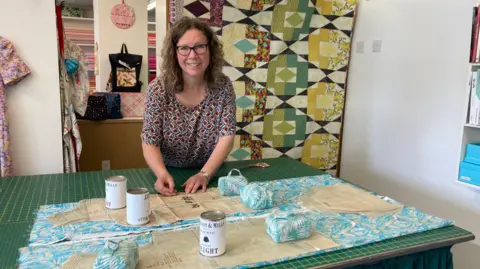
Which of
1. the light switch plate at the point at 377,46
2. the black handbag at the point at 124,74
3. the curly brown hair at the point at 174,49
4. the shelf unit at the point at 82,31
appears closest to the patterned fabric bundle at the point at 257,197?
the curly brown hair at the point at 174,49

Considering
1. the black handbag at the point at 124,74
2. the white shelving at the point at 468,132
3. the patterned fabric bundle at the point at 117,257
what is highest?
the black handbag at the point at 124,74

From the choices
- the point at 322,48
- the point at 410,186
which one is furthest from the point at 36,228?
the point at 322,48

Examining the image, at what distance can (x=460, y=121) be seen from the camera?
2205 millimetres

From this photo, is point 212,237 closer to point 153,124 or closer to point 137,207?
point 137,207

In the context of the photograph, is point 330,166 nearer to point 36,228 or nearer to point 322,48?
point 322,48

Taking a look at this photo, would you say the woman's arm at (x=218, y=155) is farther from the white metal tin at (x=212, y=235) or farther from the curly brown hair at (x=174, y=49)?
the white metal tin at (x=212, y=235)

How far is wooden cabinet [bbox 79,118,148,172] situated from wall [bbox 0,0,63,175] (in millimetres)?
774

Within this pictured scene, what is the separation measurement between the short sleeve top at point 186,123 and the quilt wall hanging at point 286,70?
3.45 ft

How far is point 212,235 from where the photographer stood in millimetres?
917

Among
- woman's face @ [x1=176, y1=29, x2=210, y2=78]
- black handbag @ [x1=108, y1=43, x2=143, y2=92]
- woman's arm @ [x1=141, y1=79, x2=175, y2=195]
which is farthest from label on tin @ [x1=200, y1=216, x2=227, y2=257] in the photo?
black handbag @ [x1=108, y1=43, x2=143, y2=92]

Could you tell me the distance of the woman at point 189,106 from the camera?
5.15 feet

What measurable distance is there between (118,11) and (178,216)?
3.48m

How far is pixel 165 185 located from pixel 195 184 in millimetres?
110

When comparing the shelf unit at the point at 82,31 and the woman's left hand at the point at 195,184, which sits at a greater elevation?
the shelf unit at the point at 82,31
